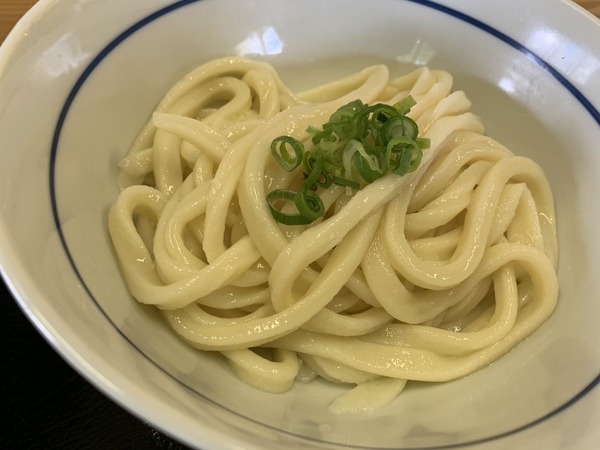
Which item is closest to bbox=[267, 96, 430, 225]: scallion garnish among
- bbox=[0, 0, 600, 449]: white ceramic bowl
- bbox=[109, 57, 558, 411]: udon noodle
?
bbox=[109, 57, 558, 411]: udon noodle

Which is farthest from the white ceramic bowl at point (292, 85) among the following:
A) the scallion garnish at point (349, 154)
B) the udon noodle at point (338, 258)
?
the scallion garnish at point (349, 154)

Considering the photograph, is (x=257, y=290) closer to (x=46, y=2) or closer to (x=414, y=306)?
(x=414, y=306)

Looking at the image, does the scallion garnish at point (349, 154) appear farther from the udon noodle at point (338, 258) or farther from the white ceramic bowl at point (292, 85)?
the white ceramic bowl at point (292, 85)

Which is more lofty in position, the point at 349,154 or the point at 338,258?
the point at 349,154

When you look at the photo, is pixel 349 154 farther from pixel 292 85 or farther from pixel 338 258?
pixel 292 85

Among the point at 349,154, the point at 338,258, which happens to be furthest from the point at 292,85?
the point at 338,258

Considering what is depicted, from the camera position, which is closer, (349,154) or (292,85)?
(349,154)
